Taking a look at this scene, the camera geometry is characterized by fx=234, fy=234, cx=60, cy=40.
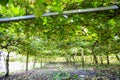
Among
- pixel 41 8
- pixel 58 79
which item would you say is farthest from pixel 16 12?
pixel 58 79

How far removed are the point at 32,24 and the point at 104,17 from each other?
1.84 meters

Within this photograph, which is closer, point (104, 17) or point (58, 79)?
point (104, 17)

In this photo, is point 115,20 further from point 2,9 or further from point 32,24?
point 2,9

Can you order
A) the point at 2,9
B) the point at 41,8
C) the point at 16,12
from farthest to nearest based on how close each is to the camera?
the point at 2,9 < the point at 16,12 < the point at 41,8

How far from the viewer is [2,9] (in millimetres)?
4652

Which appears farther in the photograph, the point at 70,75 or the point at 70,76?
the point at 70,75

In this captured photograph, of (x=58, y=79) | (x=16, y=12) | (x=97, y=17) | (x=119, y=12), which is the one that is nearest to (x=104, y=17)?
(x=97, y=17)

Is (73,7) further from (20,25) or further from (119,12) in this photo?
(20,25)

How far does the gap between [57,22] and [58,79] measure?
5320 mm

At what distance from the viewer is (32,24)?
6.05 m

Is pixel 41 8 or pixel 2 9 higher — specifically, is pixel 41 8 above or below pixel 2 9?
below

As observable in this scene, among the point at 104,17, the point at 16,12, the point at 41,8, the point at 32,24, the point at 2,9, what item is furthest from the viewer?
the point at 32,24

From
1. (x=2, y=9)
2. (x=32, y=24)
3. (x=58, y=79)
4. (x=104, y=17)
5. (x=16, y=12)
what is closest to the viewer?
(x=16, y=12)

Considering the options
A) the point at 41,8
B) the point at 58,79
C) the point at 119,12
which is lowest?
the point at 58,79
